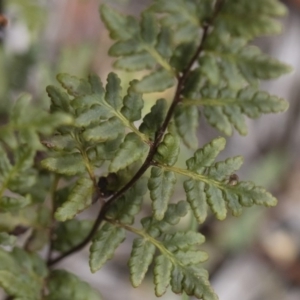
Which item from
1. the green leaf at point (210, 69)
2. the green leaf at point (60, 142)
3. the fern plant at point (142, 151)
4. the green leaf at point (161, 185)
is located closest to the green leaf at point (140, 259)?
the fern plant at point (142, 151)

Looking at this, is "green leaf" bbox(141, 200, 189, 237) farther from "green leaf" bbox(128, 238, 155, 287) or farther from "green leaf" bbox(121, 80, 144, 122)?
"green leaf" bbox(121, 80, 144, 122)

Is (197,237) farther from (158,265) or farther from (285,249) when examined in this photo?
(285,249)

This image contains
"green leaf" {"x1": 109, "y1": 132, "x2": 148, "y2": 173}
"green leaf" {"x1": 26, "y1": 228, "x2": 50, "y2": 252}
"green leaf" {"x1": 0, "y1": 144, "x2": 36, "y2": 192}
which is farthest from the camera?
"green leaf" {"x1": 26, "y1": 228, "x2": 50, "y2": 252}

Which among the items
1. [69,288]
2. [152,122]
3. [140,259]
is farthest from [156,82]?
[69,288]

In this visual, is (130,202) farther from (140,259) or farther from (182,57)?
(182,57)

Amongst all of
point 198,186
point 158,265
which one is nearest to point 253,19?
point 198,186

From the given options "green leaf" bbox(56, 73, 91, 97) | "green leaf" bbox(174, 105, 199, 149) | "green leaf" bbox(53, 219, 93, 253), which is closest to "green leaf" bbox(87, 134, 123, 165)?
"green leaf" bbox(56, 73, 91, 97)
